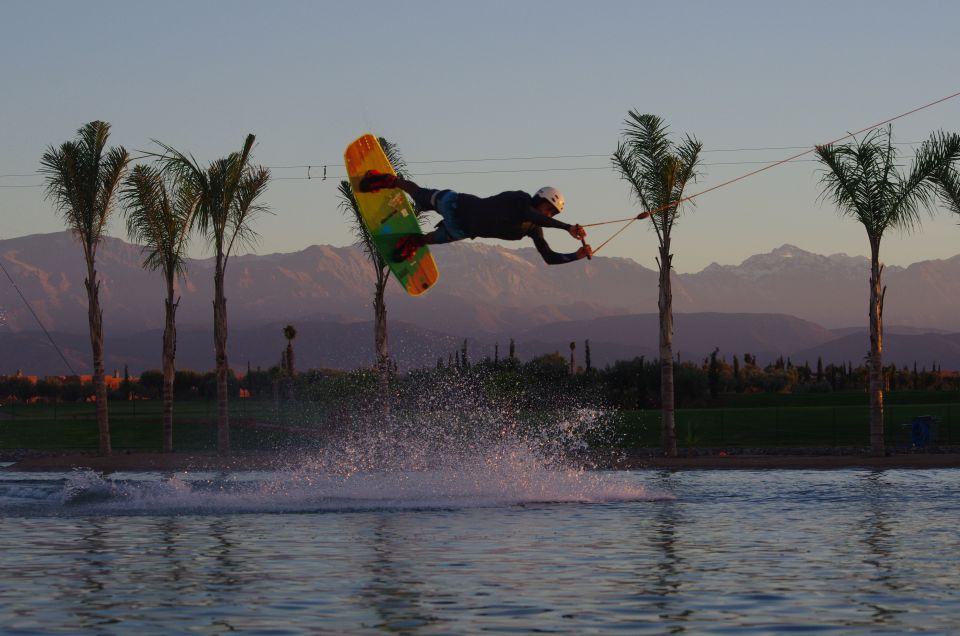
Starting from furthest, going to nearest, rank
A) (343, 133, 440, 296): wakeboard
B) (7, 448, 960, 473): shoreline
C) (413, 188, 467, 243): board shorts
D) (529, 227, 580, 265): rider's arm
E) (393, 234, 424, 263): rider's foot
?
(7, 448, 960, 473): shoreline
(343, 133, 440, 296): wakeboard
(393, 234, 424, 263): rider's foot
(413, 188, 467, 243): board shorts
(529, 227, 580, 265): rider's arm

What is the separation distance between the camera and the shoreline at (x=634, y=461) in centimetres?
3062

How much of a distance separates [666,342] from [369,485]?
1159 centimetres

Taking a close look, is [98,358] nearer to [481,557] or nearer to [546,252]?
[546,252]

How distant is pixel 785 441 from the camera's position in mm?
41281

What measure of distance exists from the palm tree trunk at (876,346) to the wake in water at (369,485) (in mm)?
8090

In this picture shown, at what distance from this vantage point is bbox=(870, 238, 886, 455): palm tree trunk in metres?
32.7

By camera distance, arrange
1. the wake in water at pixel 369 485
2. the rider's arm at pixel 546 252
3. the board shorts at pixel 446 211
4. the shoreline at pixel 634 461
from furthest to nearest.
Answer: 1. the shoreline at pixel 634 461
2. the wake in water at pixel 369 485
3. the board shorts at pixel 446 211
4. the rider's arm at pixel 546 252

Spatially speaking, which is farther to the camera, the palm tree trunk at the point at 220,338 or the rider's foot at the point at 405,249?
the palm tree trunk at the point at 220,338

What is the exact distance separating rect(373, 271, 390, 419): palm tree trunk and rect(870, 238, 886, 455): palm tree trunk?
1305 centimetres

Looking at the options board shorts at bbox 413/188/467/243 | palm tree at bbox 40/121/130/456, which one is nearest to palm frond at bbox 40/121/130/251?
palm tree at bbox 40/121/130/456

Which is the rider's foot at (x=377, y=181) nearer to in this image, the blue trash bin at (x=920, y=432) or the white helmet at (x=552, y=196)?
the white helmet at (x=552, y=196)

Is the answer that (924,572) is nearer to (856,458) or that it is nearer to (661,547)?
(661,547)

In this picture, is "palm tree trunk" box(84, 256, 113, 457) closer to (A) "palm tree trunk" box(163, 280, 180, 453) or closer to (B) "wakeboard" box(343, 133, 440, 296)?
(A) "palm tree trunk" box(163, 280, 180, 453)

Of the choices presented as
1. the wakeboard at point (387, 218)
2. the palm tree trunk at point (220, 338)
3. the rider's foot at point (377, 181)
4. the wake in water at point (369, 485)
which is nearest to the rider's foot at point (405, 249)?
the wakeboard at point (387, 218)
